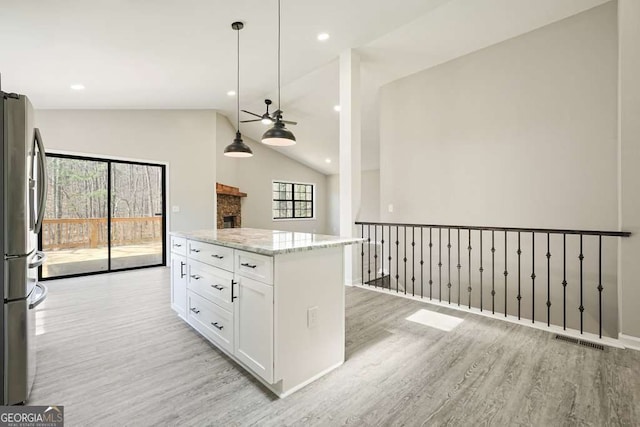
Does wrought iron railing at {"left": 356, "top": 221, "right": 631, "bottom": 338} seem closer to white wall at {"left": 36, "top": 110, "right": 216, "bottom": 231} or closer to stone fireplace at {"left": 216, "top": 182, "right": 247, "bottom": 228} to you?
white wall at {"left": 36, "top": 110, "right": 216, "bottom": 231}

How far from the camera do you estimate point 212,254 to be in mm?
2469

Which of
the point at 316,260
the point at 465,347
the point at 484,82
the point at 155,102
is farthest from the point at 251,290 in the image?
the point at 155,102

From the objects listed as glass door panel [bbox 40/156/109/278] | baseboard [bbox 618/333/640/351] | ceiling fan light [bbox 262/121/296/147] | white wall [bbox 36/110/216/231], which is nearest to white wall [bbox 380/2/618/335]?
baseboard [bbox 618/333/640/351]

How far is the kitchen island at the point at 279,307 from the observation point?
184cm

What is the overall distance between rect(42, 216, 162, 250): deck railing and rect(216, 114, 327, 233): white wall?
1898 mm

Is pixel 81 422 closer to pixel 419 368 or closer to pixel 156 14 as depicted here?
pixel 419 368

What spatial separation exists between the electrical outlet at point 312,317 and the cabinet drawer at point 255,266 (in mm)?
385

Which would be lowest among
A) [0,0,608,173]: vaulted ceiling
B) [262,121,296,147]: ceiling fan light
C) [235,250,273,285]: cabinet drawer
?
[235,250,273,285]: cabinet drawer

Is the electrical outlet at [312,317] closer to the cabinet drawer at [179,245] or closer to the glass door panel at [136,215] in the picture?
the cabinet drawer at [179,245]

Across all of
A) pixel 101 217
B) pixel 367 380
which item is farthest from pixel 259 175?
pixel 367 380

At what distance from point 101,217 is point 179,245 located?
3317 millimetres

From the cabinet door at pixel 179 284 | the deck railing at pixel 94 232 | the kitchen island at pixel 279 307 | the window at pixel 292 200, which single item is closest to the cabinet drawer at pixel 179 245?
the cabinet door at pixel 179 284

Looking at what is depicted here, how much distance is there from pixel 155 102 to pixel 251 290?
493cm

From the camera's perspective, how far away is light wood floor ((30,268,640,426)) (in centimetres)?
167
